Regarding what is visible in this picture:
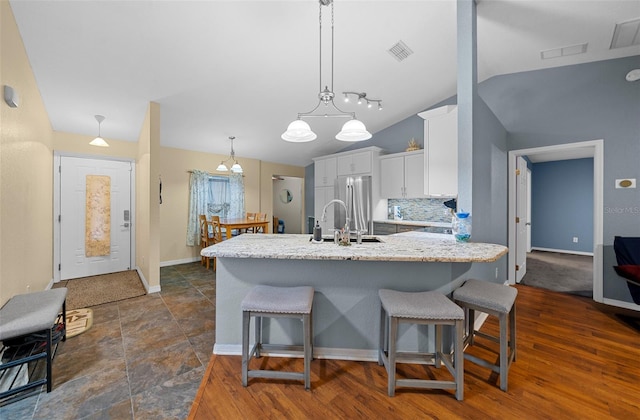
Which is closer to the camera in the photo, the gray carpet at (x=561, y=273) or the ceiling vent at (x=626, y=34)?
A: the ceiling vent at (x=626, y=34)

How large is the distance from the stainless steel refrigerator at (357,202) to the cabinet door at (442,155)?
1524 mm

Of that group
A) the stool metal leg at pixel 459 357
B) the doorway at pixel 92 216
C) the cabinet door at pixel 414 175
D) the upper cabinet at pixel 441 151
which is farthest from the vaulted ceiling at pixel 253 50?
the stool metal leg at pixel 459 357

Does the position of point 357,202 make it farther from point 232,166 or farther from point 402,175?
point 232,166

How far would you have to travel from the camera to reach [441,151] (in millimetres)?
3488

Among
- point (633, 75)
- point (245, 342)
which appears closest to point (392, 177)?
point (633, 75)

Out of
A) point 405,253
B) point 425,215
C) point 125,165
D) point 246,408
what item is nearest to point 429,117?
point 425,215

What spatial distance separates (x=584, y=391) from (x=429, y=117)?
307cm

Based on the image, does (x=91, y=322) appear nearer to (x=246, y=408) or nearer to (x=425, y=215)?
(x=246, y=408)

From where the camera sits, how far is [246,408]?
1523 millimetres

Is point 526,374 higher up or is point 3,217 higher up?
point 3,217

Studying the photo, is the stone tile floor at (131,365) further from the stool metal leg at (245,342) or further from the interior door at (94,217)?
the interior door at (94,217)

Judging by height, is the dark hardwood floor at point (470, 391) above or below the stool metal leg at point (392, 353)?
below

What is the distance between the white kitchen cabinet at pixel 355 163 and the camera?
5121 mm

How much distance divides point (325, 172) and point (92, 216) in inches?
172
